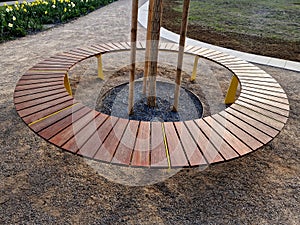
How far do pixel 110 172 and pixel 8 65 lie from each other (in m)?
3.33

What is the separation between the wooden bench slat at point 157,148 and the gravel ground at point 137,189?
2.05ft

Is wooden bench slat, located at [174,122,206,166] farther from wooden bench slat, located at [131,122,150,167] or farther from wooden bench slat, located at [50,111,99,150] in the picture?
wooden bench slat, located at [50,111,99,150]

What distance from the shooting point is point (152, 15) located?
2.75 m

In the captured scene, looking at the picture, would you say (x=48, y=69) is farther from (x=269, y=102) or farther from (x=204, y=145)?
(x=269, y=102)

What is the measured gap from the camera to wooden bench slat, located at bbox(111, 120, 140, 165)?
1711 mm

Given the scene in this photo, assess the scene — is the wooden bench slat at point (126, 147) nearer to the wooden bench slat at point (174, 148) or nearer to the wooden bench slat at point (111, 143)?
the wooden bench slat at point (111, 143)

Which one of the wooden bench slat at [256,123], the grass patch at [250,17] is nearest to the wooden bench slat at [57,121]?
the wooden bench slat at [256,123]

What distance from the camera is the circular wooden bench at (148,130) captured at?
1769mm

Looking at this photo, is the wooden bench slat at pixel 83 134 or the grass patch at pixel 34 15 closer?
the wooden bench slat at pixel 83 134

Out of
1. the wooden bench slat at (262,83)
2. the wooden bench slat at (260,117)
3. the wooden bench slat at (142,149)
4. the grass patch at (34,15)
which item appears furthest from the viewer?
the grass patch at (34,15)

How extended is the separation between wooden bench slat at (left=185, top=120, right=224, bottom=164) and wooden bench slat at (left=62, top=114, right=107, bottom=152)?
0.73 metres

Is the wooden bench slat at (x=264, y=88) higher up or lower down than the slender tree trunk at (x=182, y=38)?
lower down

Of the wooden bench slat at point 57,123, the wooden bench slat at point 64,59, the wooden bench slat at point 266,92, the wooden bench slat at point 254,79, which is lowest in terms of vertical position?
the wooden bench slat at point 57,123

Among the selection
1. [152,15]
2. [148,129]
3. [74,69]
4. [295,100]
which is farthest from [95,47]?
[295,100]
